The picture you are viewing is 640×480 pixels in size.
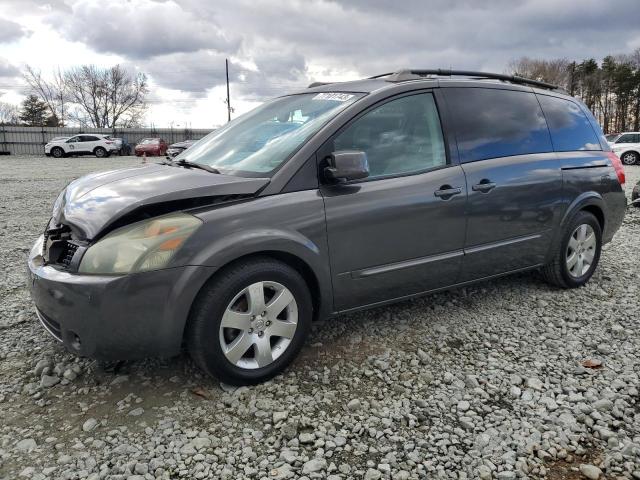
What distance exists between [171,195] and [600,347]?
9.64ft

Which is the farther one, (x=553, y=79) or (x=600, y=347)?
(x=553, y=79)

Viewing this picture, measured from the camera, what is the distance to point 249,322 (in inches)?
109

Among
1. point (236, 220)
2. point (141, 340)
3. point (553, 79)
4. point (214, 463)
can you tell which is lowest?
point (214, 463)

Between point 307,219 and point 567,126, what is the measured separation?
2.83 metres

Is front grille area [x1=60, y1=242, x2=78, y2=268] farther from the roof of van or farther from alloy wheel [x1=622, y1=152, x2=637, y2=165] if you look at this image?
alloy wheel [x1=622, y1=152, x2=637, y2=165]

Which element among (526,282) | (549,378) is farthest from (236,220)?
(526,282)

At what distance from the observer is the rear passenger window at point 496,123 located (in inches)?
144

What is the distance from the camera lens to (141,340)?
8.43ft

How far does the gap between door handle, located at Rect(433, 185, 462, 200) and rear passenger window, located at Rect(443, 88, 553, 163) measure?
0.26 metres

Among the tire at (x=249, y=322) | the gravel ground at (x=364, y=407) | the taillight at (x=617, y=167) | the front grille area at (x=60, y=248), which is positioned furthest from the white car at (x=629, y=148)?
the front grille area at (x=60, y=248)

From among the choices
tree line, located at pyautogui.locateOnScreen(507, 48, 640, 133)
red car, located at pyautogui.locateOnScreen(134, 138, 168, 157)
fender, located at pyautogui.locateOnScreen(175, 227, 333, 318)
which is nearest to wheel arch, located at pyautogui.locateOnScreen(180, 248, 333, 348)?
fender, located at pyautogui.locateOnScreen(175, 227, 333, 318)

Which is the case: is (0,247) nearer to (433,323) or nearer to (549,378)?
(433,323)

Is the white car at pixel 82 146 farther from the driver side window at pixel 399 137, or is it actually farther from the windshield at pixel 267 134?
the driver side window at pixel 399 137

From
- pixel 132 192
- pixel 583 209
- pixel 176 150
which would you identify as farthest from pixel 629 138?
pixel 132 192
